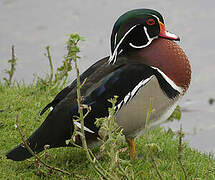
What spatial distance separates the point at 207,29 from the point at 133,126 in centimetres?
453

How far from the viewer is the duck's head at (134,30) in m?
3.22

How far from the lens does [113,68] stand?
10.6 feet

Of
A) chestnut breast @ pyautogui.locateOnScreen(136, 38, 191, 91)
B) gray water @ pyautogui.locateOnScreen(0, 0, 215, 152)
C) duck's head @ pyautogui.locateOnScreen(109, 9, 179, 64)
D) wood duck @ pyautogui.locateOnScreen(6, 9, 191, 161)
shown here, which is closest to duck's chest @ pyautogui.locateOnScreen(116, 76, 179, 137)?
wood duck @ pyautogui.locateOnScreen(6, 9, 191, 161)

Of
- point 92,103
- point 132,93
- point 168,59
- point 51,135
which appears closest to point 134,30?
point 168,59

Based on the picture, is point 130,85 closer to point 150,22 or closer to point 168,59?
point 168,59

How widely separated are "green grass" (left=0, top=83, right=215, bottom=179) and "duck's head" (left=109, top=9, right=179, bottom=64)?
645mm

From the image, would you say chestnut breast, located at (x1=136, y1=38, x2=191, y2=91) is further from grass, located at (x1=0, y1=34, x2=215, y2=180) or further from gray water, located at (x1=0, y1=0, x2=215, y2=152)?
gray water, located at (x1=0, y1=0, x2=215, y2=152)

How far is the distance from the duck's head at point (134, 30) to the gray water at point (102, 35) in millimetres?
2638

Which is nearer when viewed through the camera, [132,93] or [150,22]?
[132,93]

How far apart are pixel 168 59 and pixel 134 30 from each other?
295 mm

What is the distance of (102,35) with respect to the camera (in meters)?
7.24

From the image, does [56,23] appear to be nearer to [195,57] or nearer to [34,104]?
[195,57]

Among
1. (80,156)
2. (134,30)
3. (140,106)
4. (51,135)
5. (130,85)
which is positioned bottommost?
(80,156)

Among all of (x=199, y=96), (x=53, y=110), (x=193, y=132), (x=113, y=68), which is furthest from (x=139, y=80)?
(x=199, y=96)
